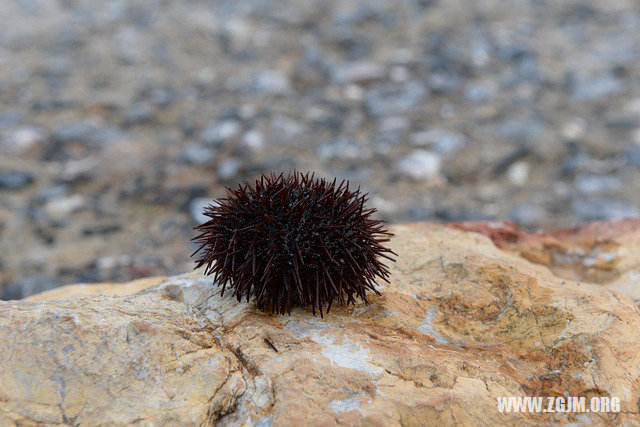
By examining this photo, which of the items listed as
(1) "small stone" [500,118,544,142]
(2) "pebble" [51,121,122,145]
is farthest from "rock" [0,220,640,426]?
(2) "pebble" [51,121,122,145]

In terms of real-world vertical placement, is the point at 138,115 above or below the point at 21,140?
above

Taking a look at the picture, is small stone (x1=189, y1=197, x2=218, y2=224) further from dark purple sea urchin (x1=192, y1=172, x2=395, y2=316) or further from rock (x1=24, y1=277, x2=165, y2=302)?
dark purple sea urchin (x1=192, y1=172, x2=395, y2=316)

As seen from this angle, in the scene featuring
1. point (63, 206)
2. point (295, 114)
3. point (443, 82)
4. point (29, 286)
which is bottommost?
point (29, 286)

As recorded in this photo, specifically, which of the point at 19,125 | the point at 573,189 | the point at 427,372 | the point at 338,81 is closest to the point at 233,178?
the point at 338,81

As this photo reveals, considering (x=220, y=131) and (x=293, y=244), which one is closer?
(x=293, y=244)

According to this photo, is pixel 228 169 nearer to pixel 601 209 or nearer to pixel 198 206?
pixel 198 206

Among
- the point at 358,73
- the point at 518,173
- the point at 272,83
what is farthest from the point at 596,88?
the point at 272,83
